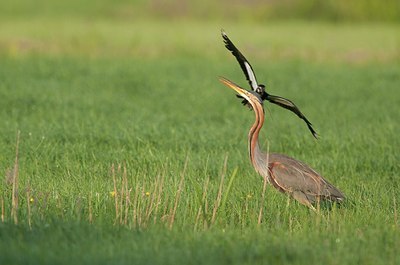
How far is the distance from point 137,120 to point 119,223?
644cm

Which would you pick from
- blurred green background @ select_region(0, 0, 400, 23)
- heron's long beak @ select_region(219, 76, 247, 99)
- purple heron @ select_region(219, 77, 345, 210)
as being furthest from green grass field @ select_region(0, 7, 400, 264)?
blurred green background @ select_region(0, 0, 400, 23)

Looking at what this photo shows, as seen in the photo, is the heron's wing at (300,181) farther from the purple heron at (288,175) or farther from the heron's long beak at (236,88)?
the heron's long beak at (236,88)

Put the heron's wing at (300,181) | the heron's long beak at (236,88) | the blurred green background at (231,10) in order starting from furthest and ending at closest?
1. the blurred green background at (231,10)
2. the heron's wing at (300,181)
3. the heron's long beak at (236,88)

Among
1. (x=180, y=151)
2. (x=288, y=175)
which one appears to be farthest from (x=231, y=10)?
(x=288, y=175)

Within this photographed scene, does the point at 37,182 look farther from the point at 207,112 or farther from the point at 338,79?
the point at 338,79

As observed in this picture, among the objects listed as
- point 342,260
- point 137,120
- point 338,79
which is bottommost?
point 342,260

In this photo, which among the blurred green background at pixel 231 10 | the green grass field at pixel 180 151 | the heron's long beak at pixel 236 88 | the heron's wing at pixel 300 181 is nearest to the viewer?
the green grass field at pixel 180 151

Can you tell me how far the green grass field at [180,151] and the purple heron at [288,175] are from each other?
176 mm

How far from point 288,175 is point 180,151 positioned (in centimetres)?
323

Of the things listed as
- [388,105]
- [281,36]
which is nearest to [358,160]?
[388,105]

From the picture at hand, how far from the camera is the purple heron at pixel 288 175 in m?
8.48

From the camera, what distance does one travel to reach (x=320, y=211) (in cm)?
838

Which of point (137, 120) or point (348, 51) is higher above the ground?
point (348, 51)

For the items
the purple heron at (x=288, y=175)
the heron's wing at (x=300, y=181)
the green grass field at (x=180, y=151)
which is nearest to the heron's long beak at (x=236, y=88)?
the purple heron at (x=288, y=175)
